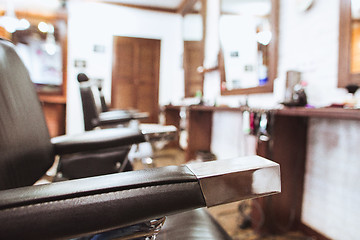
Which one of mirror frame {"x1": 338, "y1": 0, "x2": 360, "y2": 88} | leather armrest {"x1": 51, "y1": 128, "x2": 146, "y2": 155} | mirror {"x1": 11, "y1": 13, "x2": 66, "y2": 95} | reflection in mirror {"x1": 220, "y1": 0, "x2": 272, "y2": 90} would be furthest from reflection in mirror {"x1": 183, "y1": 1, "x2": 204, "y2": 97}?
leather armrest {"x1": 51, "y1": 128, "x2": 146, "y2": 155}

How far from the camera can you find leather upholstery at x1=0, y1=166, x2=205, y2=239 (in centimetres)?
31

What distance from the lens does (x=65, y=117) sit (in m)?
4.87

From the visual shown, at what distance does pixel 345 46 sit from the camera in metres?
1.37

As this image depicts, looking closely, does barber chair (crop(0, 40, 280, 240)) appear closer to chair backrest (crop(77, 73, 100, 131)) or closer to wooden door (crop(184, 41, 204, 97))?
chair backrest (crop(77, 73, 100, 131))

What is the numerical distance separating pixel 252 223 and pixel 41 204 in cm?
177

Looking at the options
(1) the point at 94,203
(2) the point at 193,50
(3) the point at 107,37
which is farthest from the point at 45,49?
(1) the point at 94,203

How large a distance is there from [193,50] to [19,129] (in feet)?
12.6

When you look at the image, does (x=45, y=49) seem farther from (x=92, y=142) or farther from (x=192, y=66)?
(x=92, y=142)

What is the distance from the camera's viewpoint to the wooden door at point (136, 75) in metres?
5.11

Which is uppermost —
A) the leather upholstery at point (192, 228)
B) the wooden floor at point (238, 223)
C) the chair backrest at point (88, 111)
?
the chair backrest at point (88, 111)

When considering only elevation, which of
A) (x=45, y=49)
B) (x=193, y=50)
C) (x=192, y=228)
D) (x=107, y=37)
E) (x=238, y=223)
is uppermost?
(x=107, y=37)

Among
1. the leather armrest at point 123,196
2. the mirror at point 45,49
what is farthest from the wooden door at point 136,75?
the leather armrest at point 123,196

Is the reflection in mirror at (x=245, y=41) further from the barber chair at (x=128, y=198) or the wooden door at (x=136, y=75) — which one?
the wooden door at (x=136, y=75)

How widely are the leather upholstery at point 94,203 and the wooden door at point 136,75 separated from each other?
4.96 m
